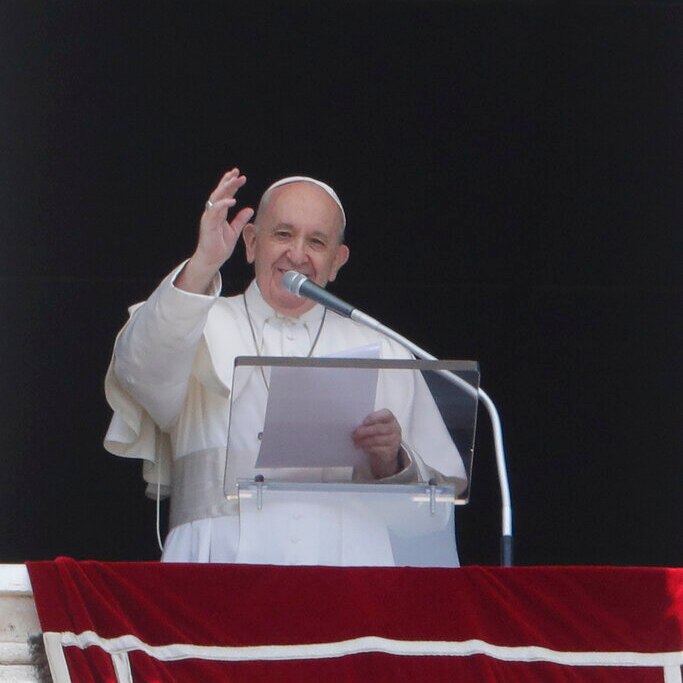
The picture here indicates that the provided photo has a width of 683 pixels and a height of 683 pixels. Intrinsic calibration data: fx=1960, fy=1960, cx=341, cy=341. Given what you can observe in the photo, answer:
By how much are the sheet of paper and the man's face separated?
0.75 meters

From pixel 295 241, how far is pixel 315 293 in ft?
2.12

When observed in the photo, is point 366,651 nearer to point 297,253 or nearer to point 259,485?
point 259,485

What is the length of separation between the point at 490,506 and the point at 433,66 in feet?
4.83

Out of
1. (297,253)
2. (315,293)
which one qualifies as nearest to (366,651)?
(315,293)

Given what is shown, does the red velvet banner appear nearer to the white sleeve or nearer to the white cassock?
the white cassock

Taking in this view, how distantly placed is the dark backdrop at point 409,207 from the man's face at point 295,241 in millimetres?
1121

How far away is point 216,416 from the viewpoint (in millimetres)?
4426

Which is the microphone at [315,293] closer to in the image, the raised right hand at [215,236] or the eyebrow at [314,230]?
the raised right hand at [215,236]

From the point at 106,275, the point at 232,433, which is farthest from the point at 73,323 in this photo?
the point at 232,433

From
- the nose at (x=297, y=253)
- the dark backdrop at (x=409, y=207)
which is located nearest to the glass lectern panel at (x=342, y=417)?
the nose at (x=297, y=253)

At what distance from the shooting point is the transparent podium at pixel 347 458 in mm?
3752

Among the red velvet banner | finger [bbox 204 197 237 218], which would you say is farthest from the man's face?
the red velvet banner

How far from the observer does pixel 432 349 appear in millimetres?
6328

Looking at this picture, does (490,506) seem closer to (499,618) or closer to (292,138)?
(292,138)
